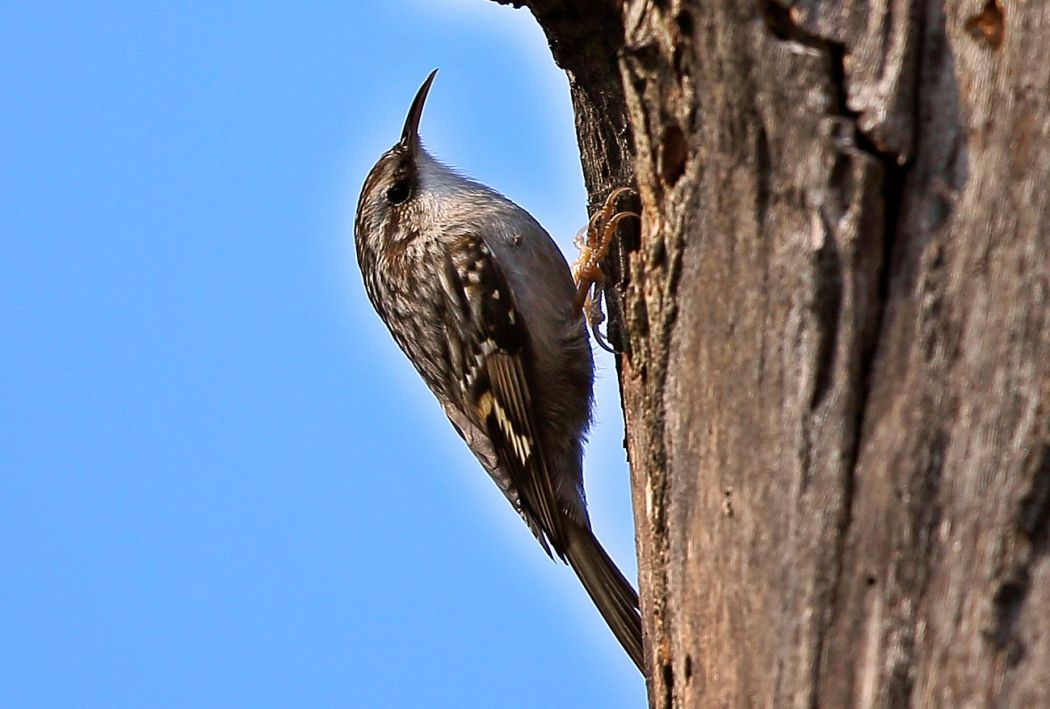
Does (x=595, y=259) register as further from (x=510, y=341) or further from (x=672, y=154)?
(x=672, y=154)

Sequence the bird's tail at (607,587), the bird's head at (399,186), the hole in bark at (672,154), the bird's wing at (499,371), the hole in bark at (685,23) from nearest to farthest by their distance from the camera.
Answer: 1. the hole in bark at (685,23)
2. the hole in bark at (672,154)
3. the bird's tail at (607,587)
4. the bird's wing at (499,371)
5. the bird's head at (399,186)

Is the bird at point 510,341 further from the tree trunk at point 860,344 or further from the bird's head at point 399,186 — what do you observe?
the tree trunk at point 860,344

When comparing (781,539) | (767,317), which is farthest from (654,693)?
(767,317)

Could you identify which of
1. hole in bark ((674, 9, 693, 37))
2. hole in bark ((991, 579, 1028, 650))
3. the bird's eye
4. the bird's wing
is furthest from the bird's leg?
hole in bark ((991, 579, 1028, 650))

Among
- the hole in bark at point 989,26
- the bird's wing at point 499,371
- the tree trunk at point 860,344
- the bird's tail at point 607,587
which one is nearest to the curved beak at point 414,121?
the bird's wing at point 499,371

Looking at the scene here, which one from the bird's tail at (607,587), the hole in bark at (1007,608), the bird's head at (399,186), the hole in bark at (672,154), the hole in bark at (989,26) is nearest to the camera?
the hole in bark at (1007,608)

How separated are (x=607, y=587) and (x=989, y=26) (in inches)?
70.2

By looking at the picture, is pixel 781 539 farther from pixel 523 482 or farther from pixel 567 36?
pixel 523 482

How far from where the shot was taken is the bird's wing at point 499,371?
3094mm

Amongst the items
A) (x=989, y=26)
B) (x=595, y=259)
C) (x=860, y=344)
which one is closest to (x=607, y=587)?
(x=595, y=259)

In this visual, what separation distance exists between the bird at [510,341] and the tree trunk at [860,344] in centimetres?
136

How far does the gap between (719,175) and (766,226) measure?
10 centimetres

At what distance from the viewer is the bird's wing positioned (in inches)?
122

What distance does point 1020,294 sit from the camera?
1.35 metres
